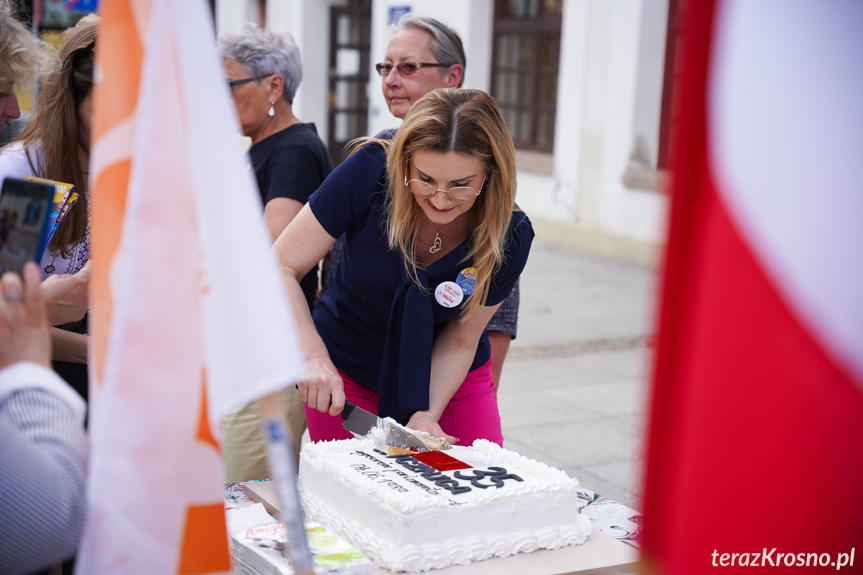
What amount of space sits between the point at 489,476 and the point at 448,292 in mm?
596

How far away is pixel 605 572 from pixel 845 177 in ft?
3.58

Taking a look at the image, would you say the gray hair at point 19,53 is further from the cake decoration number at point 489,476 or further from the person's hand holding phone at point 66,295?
the cake decoration number at point 489,476

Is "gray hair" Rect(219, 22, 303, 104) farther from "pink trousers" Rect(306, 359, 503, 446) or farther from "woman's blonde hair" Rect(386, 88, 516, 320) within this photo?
"pink trousers" Rect(306, 359, 503, 446)

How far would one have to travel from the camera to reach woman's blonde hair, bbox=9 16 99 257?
2.03m

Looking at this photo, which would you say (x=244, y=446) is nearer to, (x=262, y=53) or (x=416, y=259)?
(x=416, y=259)

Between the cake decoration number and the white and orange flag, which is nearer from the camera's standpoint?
the white and orange flag

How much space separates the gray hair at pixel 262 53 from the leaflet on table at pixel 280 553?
190 cm

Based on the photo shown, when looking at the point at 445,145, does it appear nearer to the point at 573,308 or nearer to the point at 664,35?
the point at 573,308

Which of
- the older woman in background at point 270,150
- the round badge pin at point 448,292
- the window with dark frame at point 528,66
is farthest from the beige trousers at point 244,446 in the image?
the window with dark frame at point 528,66

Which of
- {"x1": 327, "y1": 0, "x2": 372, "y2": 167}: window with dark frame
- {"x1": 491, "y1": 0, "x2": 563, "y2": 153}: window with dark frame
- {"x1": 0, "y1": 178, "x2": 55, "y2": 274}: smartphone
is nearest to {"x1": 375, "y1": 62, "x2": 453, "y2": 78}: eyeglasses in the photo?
{"x1": 0, "y1": 178, "x2": 55, "y2": 274}: smartphone

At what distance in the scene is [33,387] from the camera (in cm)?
123

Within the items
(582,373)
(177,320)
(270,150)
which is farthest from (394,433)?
(582,373)

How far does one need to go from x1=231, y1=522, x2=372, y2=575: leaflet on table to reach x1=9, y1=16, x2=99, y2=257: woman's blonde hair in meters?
0.83

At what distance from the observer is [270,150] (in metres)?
3.09
